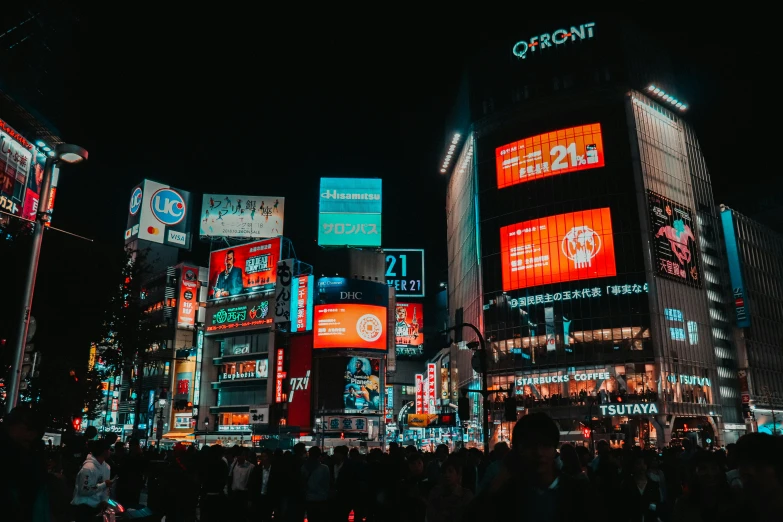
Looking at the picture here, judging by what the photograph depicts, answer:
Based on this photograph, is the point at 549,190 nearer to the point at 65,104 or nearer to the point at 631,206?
the point at 631,206

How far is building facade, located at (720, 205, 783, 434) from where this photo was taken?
2795 inches

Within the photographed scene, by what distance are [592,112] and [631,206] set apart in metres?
11.7

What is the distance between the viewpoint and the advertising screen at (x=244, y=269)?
242 ft

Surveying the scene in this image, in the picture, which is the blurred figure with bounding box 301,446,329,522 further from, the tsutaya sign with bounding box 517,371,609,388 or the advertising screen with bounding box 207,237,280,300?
the advertising screen with bounding box 207,237,280,300

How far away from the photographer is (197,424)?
74.2 metres

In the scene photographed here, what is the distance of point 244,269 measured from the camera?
76.0 meters

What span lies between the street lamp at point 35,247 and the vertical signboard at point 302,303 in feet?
178

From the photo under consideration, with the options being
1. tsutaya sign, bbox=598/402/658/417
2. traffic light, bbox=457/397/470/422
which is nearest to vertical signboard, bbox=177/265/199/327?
tsutaya sign, bbox=598/402/658/417

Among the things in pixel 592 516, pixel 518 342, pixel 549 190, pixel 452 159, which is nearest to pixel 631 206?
pixel 549 190

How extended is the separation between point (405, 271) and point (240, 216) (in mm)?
33653

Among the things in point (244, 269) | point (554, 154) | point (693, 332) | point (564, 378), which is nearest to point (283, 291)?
point (244, 269)

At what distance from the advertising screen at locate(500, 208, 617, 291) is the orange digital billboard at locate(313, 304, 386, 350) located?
1508cm

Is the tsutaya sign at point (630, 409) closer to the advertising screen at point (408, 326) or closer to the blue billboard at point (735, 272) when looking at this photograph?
the blue billboard at point (735, 272)

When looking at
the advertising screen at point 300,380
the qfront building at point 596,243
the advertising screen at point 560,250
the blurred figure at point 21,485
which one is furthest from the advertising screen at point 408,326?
the blurred figure at point 21,485
